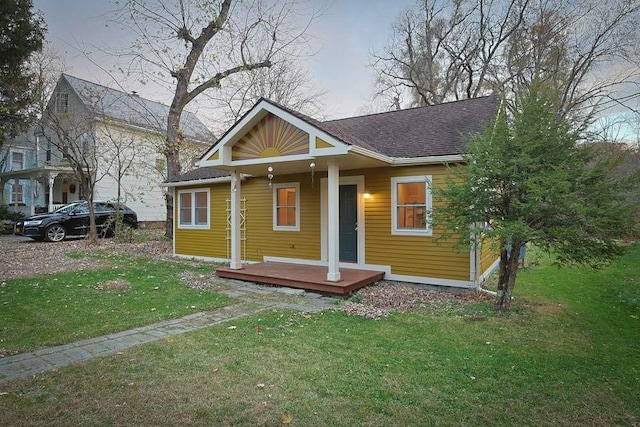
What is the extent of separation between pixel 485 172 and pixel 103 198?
20557 millimetres

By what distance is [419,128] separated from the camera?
920 cm

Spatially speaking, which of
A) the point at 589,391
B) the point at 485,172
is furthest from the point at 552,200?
the point at 589,391

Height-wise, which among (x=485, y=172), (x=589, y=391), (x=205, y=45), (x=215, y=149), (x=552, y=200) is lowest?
(x=589, y=391)

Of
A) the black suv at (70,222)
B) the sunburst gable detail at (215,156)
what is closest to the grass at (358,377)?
the sunburst gable detail at (215,156)

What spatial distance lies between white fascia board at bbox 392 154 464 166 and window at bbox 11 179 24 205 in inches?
977

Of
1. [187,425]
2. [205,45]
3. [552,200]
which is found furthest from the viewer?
[205,45]

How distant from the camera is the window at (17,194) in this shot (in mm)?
22141

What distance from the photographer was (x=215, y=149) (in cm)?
812

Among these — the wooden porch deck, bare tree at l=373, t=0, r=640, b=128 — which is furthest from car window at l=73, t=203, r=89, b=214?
bare tree at l=373, t=0, r=640, b=128

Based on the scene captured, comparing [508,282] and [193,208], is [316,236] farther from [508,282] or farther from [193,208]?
[193,208]

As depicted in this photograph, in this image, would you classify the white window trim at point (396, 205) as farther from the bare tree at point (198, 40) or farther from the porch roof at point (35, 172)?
the porch roof at point (35, 172)

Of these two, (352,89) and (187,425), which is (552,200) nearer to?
(187,425)

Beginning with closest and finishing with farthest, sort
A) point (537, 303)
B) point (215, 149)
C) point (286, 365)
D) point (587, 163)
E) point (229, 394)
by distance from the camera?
1. point (229, 394)
2. point (286, 365)
3. point (587, 163)
4. point (537, 303)
5. point (215, 149)

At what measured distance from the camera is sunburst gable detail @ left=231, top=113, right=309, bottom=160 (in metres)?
7.27
